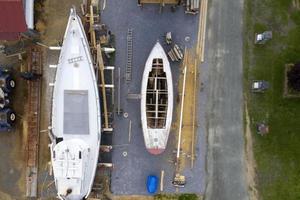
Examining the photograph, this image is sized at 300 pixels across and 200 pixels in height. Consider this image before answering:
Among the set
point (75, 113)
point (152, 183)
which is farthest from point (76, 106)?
point (152, 183)

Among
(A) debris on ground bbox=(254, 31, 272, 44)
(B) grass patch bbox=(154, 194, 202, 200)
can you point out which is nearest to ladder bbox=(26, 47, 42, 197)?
(B) grass patch bbox=(154, 194, 202, 200)

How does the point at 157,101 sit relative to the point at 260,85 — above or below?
below

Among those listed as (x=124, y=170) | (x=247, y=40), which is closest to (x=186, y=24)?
(x=247, y=40)

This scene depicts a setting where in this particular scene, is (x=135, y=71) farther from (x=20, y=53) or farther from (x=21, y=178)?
(x=21, y=178)

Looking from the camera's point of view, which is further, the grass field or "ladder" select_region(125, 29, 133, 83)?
"ladder" select_region(125, 29, 133, 83)

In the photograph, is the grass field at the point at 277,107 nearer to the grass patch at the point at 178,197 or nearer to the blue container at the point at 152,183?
the grass patch at the point at 178,197

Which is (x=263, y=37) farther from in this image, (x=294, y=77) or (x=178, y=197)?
(x=178, y=197)

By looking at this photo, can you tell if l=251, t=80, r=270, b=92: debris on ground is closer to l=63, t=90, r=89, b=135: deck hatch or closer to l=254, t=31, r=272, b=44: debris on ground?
l=254, t=31, r=272, b=44: debris on ground

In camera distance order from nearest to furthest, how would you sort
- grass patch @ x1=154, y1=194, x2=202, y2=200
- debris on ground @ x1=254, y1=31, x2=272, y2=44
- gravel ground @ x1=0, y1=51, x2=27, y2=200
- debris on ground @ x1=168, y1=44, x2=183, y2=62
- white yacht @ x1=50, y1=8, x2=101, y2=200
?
white yacht @ x1=50, y1=8, x2=101, y2=200, debris on ground @ x1=254, y1=31, x2=272, y2=44, debris on ground @ x1=168, y1=44, x2=183, y2=62, grass patch @ x1=154, y1=194, x2=202, y2=200, gravel ground @ x1=0, y1=51, x2=27, y2=200
